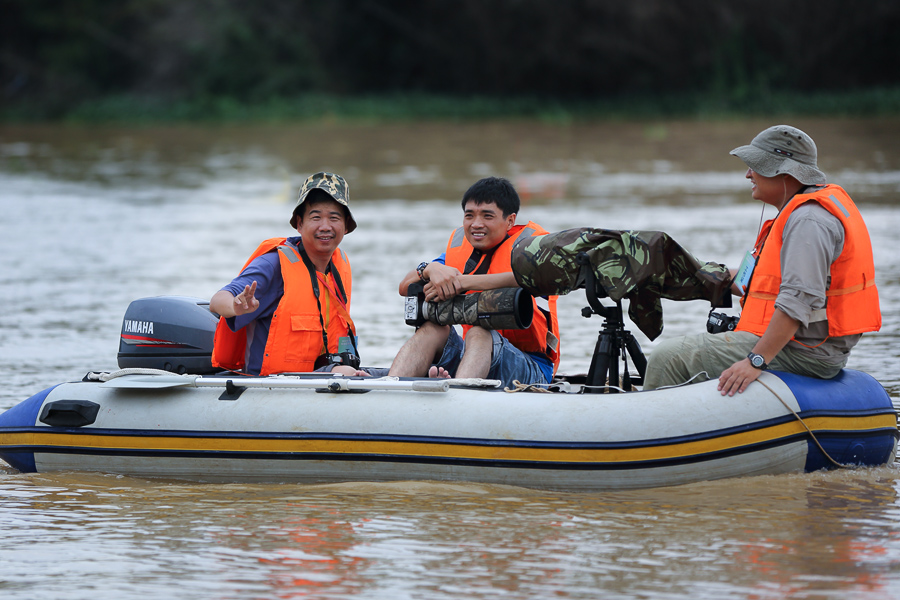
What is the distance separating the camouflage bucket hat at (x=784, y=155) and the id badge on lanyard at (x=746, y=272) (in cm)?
34

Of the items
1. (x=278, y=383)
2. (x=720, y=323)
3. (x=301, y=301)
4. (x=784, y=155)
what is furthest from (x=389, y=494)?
(x=784, y=155)

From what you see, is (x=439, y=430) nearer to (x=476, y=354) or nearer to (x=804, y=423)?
(x=476, y=354)

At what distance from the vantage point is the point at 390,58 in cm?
4188

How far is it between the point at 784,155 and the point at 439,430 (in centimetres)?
169

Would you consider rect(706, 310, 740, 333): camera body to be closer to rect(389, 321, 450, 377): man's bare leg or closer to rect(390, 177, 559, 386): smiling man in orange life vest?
rect(390, 177, 559, 386): smiling man in orange life vest

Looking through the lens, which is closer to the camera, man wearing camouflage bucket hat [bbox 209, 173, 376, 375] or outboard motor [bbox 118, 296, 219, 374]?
man wearing camouflage bucket hat [bbox 209, 173, 376, 375]

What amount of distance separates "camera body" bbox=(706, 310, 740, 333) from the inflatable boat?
42cm

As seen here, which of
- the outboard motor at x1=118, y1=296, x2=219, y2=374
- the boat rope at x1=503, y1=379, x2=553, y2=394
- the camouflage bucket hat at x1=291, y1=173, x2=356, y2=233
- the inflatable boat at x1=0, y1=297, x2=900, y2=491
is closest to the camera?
the inflatable boat at x1=0, y1=297, x2=900, y2=491

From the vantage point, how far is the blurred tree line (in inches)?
1316

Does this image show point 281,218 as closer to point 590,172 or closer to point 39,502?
point 590,172

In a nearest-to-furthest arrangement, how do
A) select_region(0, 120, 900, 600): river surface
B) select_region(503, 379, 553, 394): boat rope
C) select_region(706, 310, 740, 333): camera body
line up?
select_region(0, 120, 900, 600): river surface
select_region(503, 379, 553, 394): boat rope
select_region(706, 310, 740, 333): camera body

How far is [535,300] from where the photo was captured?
16.5 feet

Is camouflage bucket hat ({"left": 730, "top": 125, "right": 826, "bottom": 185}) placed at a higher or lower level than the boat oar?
higher

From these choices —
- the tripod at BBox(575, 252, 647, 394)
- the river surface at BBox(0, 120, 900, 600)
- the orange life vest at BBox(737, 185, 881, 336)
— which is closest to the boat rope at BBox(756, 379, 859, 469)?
the river surface at BBox(0, 120, 900, 600)
